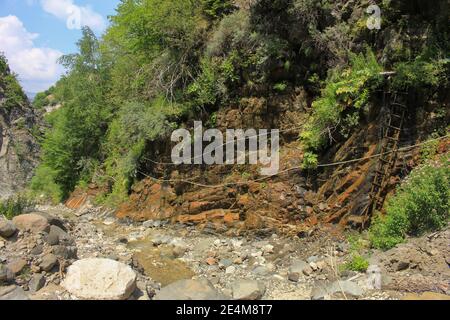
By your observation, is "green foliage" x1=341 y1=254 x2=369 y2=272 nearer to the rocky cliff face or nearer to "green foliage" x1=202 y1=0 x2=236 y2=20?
"green foliage" x1=202 y1=0 x2=236 y2=20

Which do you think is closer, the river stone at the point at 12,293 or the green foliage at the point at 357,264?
the river stone at the point at 12,293

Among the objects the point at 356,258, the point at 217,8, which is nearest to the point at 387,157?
the point at 356,258

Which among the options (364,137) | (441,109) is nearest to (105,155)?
(364,137)

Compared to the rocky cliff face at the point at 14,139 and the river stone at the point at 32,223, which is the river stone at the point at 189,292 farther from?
the rocky cliff face at the point at 14,139

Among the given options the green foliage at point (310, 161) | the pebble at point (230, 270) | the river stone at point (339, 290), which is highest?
the green foliage at point (310, 161)

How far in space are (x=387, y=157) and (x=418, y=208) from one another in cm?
129

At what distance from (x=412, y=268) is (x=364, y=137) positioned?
2760 mm

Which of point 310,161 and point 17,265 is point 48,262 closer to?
point 17,265

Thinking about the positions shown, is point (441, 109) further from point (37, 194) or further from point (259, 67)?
point (37, 194)

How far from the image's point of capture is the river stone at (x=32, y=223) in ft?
21.5

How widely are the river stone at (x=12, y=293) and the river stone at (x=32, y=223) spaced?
4.96 feet

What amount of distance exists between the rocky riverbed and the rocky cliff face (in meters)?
20.6

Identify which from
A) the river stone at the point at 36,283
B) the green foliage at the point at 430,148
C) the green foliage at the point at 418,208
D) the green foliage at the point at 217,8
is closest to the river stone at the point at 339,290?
the green foliage at the point at 418,208

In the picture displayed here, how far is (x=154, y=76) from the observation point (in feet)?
38.7
